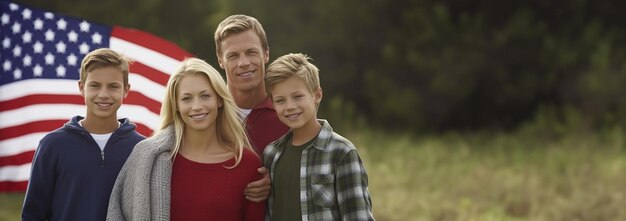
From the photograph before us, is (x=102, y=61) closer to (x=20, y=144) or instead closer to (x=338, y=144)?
(x=338, y=144)

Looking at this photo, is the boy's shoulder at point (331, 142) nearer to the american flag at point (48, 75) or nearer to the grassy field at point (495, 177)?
the american flag at point (48, 75)

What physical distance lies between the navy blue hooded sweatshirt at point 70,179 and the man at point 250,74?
1.57ft

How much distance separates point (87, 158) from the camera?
8.16 ft

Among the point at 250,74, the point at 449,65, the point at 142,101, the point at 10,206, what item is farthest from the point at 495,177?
the point at 250,74

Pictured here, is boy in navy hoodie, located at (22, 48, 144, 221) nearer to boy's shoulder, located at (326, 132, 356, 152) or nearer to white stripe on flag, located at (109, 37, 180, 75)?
boy's shoulder, located at (326, 132, 356, 152)

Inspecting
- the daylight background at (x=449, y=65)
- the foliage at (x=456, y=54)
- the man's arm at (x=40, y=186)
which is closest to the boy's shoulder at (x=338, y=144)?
the man's arm at (x=40, y=186)

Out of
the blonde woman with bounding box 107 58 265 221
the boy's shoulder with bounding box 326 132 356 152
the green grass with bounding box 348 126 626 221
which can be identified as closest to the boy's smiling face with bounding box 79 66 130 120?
the blonde woman with bounding box 107 58 265 221

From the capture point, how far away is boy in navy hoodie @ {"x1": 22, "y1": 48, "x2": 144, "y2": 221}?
2.47m

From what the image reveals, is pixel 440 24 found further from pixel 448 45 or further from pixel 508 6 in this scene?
pixel 508 6

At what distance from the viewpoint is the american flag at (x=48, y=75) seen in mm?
3541

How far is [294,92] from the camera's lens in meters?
2.54

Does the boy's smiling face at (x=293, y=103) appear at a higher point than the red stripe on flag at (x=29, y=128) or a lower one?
lower

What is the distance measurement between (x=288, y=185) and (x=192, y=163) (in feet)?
0.95

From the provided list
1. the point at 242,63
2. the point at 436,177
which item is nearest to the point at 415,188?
the point at 436,177
